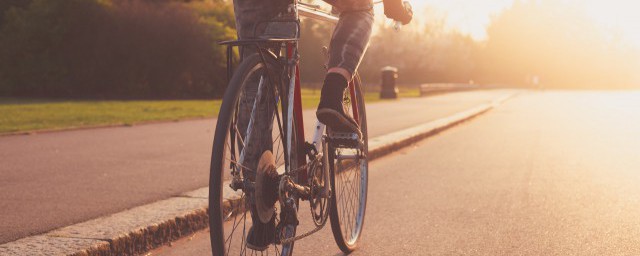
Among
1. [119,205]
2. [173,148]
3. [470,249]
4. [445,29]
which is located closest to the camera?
[470,249]

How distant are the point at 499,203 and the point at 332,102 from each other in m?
2.98

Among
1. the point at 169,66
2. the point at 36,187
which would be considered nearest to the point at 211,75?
the point at 169,66

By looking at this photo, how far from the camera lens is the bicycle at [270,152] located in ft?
8.73

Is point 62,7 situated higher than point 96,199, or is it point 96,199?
point 62,7

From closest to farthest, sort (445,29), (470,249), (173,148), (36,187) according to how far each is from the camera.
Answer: (470,249)
(36,187)
(173,148)
(445,29)

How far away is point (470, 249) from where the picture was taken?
4359 millimetres

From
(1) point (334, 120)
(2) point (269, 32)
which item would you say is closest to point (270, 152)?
(1) point (334, 120)

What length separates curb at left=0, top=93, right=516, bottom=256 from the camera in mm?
3749

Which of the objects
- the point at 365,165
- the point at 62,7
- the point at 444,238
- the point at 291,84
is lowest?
the point at 444,238

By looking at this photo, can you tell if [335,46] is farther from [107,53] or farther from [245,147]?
[107,53]

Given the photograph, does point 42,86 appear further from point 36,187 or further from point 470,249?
point 470,249

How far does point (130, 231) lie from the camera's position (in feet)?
13.5

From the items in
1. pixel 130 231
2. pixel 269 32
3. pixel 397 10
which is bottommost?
pixel 130 231

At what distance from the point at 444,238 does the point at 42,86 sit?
26834mm
